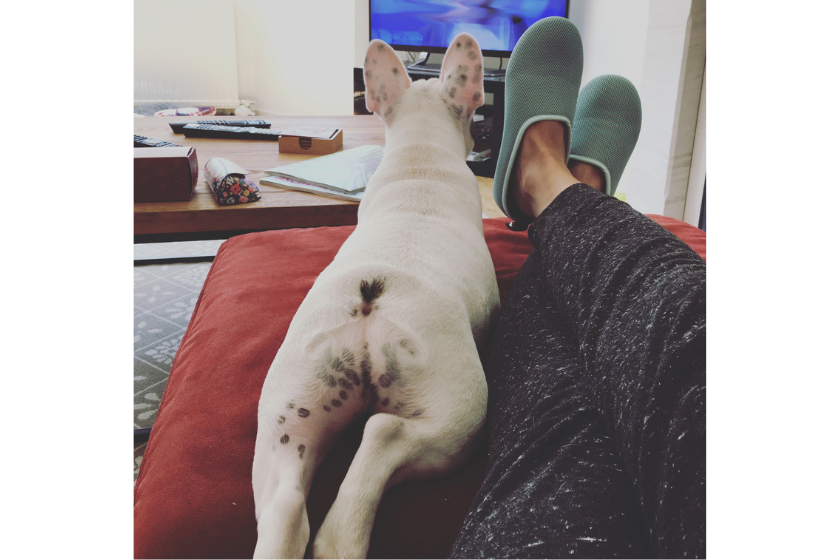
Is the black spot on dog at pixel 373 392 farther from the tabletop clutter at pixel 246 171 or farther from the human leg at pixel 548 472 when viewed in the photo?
the tabletop clutter at pixel 246 171

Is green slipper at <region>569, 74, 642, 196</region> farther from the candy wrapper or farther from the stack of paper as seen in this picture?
the candy wrapper

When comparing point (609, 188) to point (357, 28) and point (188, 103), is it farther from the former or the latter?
point (188, 103)

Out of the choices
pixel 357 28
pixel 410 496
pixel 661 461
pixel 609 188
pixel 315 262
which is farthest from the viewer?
pixel 357 28

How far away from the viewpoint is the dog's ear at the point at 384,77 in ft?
3.13

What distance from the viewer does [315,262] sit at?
812 mm

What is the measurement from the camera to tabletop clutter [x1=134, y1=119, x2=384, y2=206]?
101cm

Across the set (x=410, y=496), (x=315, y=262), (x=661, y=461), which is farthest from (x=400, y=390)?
(x=315, y=262)

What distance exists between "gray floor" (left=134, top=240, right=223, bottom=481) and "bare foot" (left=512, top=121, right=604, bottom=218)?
0.81 metres

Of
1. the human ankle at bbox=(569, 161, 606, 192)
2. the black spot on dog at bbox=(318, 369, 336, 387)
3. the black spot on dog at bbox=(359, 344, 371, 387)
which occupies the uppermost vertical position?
the human ankle at bbox=(569, 161, 606, 192)

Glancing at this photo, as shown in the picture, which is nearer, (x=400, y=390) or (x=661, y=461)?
(x=661, y=461)

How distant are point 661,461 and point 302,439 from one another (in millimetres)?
263

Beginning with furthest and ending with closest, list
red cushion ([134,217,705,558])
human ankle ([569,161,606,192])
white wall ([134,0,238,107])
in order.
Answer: white wall ([134,0,238,107])
human ankle ([569,161,606,192])
red cushion ([134,217,705,558])

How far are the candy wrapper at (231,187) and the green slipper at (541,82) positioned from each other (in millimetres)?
512

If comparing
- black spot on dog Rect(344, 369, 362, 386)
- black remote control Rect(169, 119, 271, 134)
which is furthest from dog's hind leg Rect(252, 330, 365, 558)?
black remote control Rect(169, 119, 271, 134)
